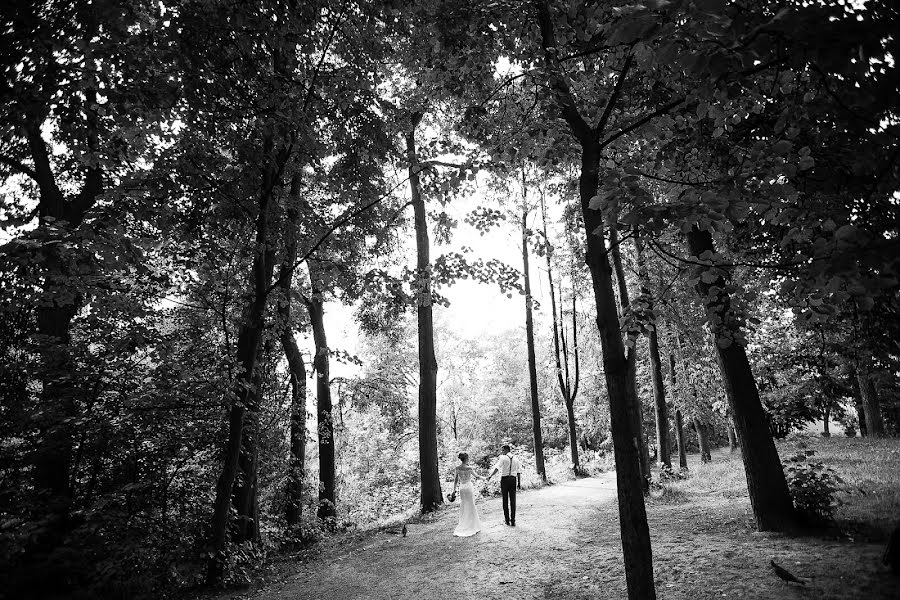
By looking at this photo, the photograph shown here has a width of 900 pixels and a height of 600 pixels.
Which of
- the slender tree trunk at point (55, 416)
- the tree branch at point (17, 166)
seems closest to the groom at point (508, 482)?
the slender tree trunk at point (55, 416)

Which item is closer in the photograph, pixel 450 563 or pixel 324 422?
pixel 450 563

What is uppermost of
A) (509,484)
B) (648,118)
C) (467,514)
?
(648,118)

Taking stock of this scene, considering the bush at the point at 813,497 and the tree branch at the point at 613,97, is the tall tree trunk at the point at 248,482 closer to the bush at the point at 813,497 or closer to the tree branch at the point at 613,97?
the tree branch at the point at 613,97

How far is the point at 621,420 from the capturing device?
408 cm

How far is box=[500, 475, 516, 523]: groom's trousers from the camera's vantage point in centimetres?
966

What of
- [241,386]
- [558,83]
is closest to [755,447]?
[558,83]

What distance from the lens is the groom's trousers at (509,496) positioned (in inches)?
380

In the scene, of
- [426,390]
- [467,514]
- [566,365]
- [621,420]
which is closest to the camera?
[621,420]

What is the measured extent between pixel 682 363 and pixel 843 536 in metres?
13.9

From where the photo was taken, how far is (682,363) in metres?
18.8

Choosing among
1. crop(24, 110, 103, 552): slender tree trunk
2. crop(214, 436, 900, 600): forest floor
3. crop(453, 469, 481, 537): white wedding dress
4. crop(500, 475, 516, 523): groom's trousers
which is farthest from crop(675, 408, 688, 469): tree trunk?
crop(24, 110, 103, 552): slender tree trunk

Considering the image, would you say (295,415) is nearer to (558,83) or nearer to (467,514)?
(467,514)

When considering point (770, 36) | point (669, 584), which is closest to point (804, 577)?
point (669, 584)

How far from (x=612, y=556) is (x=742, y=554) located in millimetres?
1679
